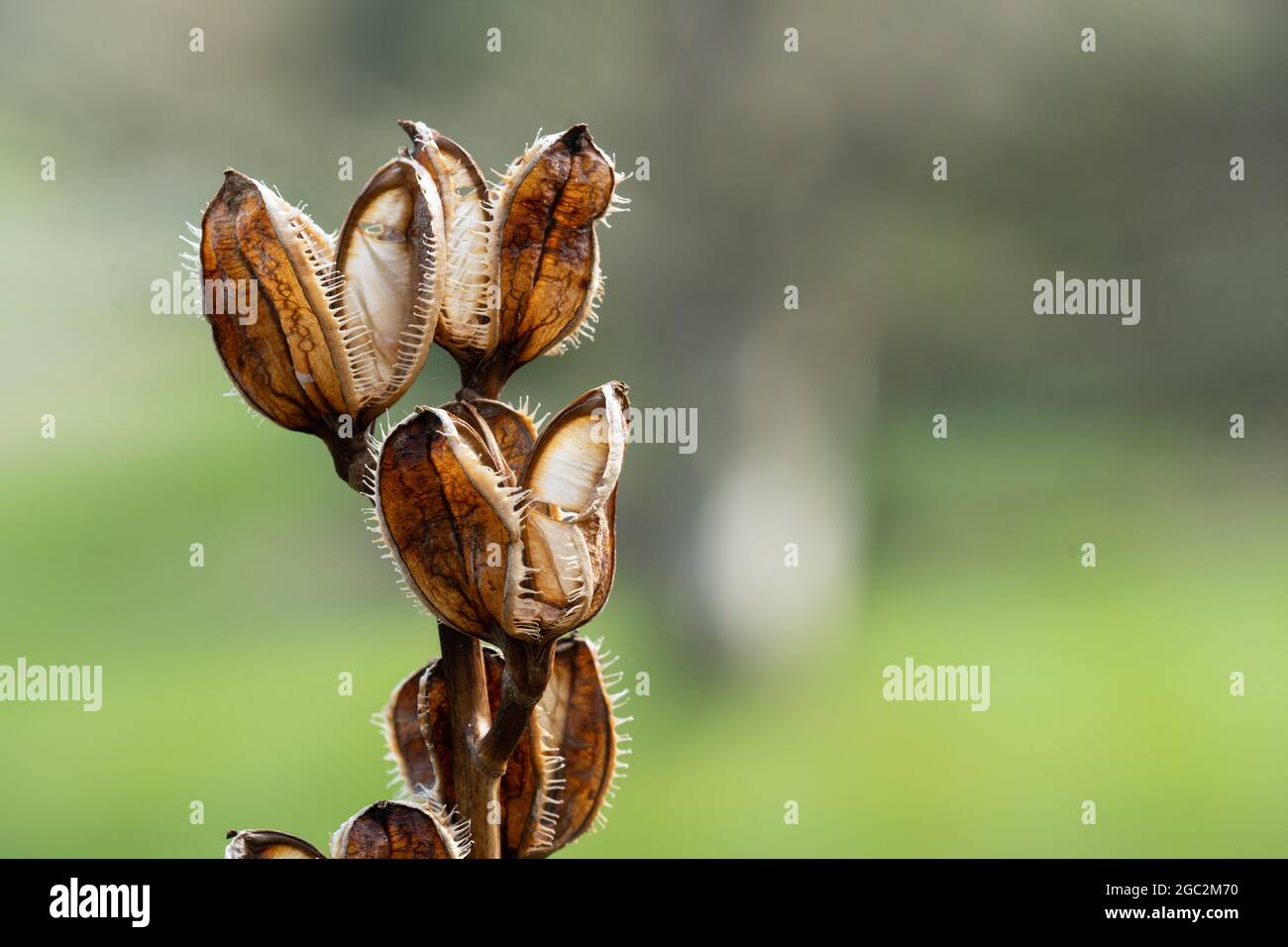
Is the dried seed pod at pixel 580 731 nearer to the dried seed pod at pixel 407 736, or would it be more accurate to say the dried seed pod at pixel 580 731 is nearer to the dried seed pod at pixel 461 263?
the dried seed pod at pixel 407 736

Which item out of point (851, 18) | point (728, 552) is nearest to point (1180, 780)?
point (728, 552)

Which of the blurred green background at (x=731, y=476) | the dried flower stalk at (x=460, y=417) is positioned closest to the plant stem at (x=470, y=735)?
the dried flower stalk at (x=460, y=417)

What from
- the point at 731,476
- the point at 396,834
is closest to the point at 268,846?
the point at 396,834

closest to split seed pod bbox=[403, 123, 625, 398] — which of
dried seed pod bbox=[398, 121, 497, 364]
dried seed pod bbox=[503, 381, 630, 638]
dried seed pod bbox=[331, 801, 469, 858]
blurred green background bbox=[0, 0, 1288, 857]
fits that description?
dried seed pod bbox=[398, 121, 497, 364]

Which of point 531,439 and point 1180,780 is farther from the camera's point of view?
point 1180,780

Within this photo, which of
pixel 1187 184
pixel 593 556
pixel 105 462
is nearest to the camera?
pixel 593 556

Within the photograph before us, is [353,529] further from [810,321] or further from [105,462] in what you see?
[810,321]
